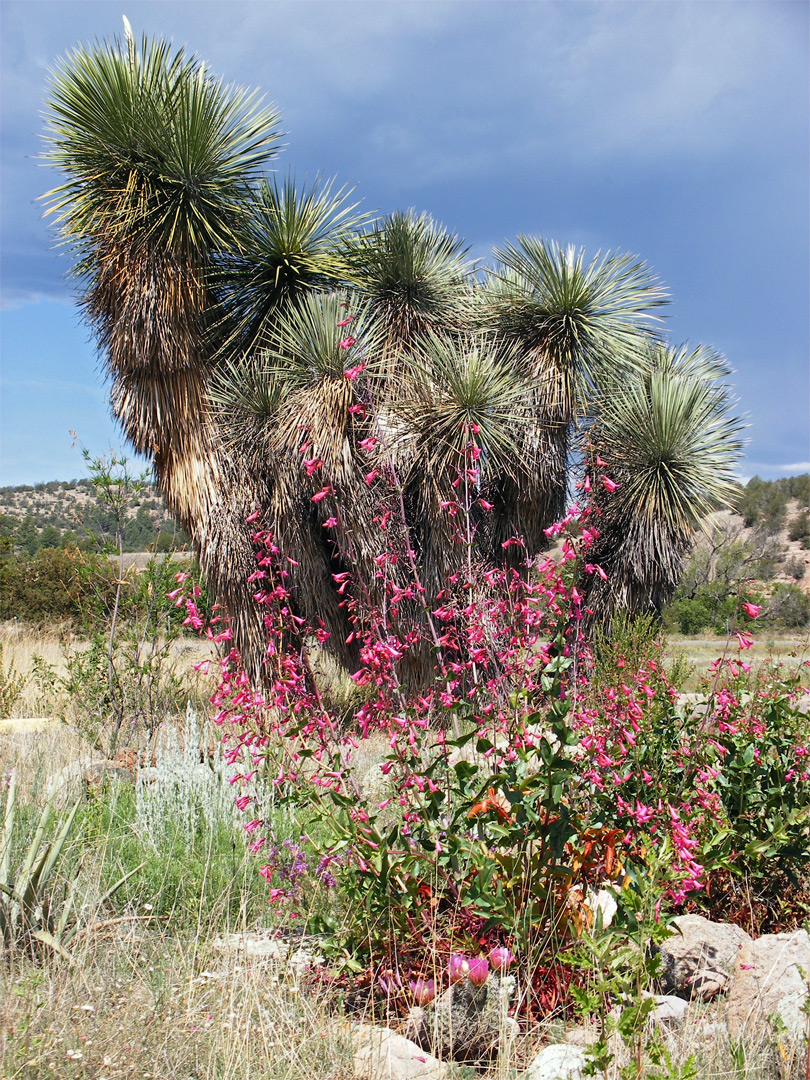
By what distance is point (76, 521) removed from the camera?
700cm

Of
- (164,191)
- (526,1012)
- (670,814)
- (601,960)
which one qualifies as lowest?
(526,1012)

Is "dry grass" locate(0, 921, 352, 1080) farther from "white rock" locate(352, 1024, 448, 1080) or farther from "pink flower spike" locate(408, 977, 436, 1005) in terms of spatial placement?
"pink flower spike" locate(408, 977, 436, 1005)

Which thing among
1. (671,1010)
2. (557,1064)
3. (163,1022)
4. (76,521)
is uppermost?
(76,521)

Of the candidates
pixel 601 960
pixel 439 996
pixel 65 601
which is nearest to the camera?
pixel 601 960

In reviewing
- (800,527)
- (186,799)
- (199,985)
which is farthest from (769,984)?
(800,527)

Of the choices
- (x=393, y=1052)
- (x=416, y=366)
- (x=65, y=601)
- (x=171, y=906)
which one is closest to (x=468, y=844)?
(x=393, y=1052)

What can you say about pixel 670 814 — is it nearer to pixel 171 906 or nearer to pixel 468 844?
pixel 468 844

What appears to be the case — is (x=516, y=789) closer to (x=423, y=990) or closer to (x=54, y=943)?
(x=423, y=990)

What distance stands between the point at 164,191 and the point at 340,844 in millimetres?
8367

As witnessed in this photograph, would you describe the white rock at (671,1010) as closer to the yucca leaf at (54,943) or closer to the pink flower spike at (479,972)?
the pink flower spike at (479,972)

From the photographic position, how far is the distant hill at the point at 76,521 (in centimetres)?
768

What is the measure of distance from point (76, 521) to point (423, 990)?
5459mm

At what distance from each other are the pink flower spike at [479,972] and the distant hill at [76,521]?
5534 mm

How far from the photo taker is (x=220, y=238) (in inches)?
367
